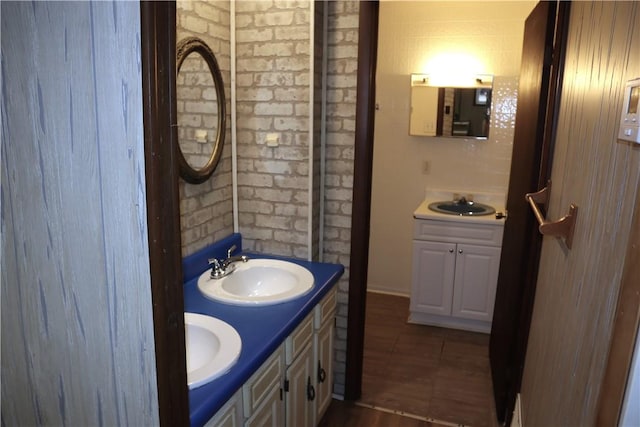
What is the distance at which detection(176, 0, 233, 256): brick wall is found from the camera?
2006 millimetres

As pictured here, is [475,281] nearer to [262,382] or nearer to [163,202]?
[262,382]

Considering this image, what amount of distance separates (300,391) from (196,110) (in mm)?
1303

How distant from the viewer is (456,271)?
347cm

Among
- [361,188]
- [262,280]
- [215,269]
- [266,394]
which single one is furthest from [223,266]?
[361,188]

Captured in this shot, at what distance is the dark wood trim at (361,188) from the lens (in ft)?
7.24

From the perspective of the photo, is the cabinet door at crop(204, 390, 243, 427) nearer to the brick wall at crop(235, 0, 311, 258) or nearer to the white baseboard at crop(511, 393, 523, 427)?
the brick wall at crop(235, 0, 311, 258)

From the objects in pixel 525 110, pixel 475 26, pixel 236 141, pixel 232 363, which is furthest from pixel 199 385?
pixel 475 26

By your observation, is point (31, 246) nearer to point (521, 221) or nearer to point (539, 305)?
point (539, 305)

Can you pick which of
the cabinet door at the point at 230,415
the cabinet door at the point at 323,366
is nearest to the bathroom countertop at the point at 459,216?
the cabinet door at the point at 323,366

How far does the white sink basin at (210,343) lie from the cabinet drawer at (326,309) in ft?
1.82

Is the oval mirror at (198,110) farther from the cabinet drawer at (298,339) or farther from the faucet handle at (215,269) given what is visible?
the cabinet drawer at (298,339)

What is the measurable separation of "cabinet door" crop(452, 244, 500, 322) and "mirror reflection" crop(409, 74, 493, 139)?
0.95 meters

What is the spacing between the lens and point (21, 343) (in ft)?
3.29

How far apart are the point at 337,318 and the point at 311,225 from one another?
56 cm
